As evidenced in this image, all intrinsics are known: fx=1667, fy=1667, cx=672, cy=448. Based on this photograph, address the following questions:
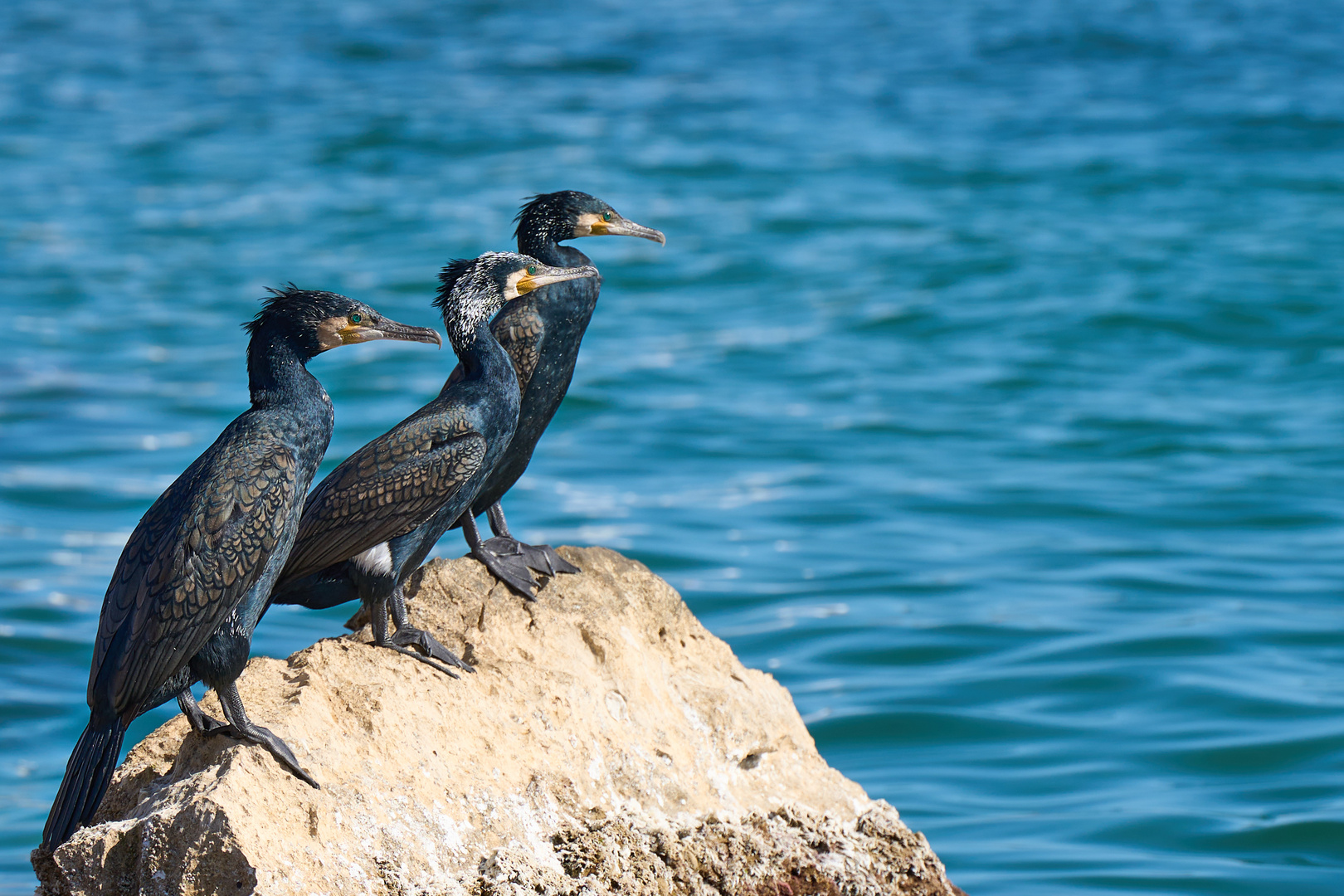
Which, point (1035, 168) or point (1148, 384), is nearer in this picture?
point (1148, 384)

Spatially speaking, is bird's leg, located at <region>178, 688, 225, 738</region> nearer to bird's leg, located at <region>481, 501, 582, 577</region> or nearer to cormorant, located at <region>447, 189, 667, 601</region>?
bird's leg, located at <region>481, 501, 582, 577</region>

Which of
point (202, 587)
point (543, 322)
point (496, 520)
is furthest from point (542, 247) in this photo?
point (202, 587)

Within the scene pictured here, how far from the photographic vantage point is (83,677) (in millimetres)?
10203

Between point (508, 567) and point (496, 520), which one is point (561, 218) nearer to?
point (496, 520)

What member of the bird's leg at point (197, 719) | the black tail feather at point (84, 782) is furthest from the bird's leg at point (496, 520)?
the black tail feather at point (84, 782)

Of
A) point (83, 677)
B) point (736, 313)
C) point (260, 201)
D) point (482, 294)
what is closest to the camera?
point (482, 294)

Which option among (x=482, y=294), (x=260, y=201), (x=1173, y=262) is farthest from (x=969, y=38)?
(x=482, y=294)

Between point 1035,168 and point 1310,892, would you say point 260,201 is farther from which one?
point 1310,892

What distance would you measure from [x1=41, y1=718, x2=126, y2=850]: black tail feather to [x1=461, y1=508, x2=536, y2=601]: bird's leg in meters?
1.44

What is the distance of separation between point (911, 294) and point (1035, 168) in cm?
490

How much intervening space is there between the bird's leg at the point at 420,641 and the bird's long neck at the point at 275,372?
78 cm

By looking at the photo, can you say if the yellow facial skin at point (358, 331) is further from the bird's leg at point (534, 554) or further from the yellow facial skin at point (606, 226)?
the yellow facial skin at point (606, 226)

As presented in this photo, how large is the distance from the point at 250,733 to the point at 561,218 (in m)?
2.41

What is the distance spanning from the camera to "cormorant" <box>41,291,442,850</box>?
454 centimetres
